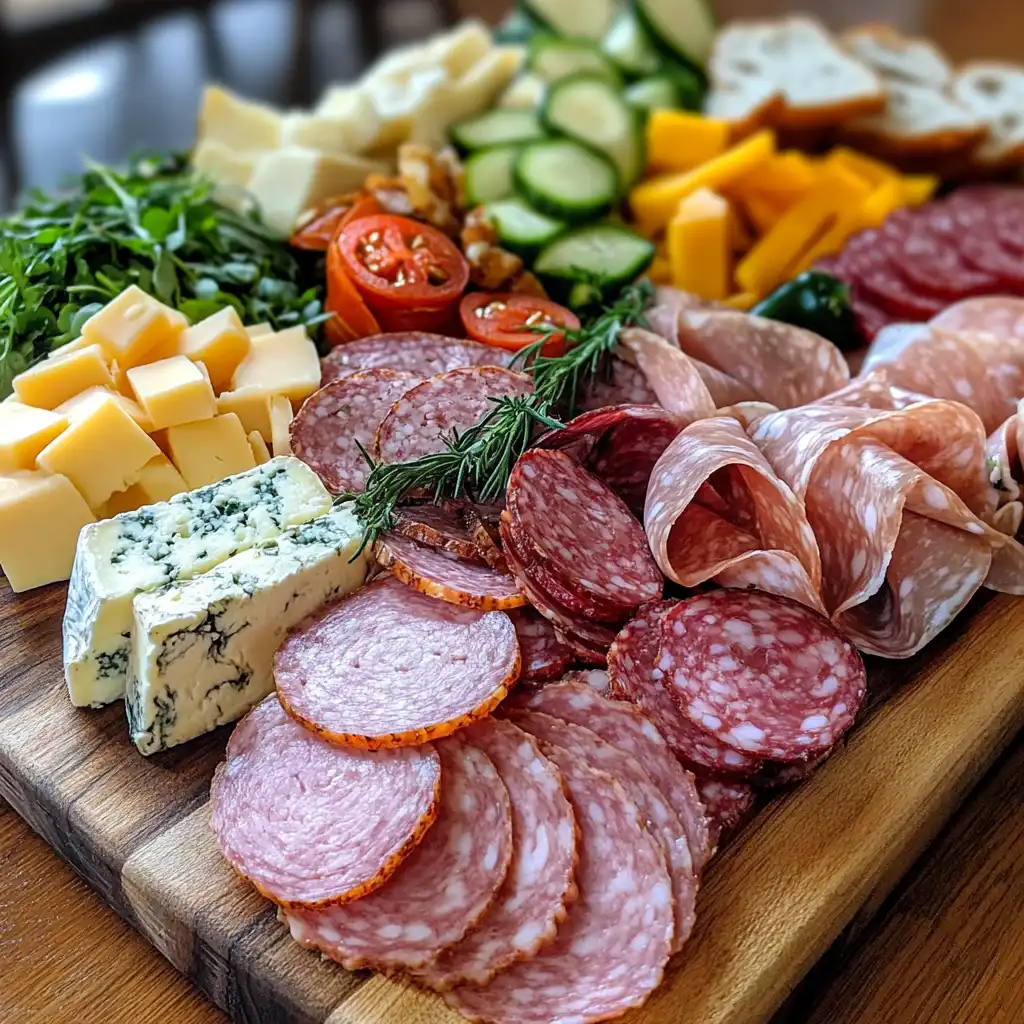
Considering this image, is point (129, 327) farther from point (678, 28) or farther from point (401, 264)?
point (678, 28)

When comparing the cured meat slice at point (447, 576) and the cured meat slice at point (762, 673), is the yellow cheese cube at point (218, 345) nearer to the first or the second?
the cured meat slice at point (447, 576)

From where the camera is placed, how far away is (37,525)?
1600 millimetres

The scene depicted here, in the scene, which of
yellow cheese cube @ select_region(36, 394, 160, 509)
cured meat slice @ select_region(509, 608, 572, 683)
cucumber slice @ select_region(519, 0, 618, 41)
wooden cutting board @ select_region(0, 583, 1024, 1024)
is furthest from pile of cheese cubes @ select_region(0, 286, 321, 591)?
cucumber slice @ select_region(519, 0, 618, 41)

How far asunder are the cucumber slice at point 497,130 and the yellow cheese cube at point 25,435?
139 cm

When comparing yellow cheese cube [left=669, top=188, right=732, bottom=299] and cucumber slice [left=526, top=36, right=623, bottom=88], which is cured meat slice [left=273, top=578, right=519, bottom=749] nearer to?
yellow cheese cube [left=669, top=188, right=732, bottom=299]

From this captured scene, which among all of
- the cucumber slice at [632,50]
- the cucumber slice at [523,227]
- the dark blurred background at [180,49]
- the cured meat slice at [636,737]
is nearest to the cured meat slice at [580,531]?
the cured meat slice at [636,737]

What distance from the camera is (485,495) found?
1.58 metres

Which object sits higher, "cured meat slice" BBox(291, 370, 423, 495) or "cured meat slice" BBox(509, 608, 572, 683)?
"cured meat slice" BBox(291, 370, 423, 495)

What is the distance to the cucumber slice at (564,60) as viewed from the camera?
2.90 m

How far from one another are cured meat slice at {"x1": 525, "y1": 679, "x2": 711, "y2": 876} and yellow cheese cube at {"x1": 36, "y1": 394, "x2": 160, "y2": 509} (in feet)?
2.46

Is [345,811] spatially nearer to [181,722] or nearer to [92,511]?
[181,722]

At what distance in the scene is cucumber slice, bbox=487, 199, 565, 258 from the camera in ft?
7.63

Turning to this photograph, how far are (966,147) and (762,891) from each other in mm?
2425

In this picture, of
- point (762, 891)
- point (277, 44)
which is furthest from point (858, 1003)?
point (277, 44)
